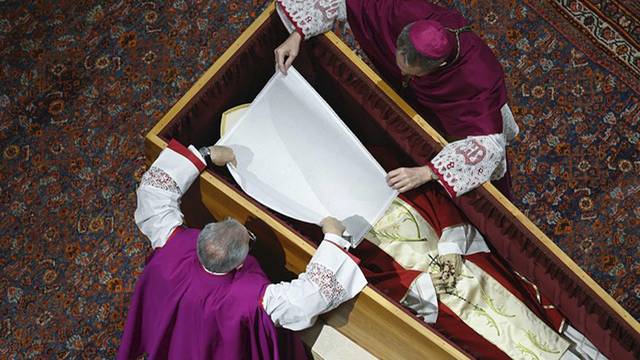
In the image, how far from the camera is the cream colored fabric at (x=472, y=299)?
7.39 feet

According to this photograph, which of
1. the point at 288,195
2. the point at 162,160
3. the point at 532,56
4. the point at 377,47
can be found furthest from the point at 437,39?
the point at 532,56

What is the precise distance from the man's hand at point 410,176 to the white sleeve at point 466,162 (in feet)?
0.11

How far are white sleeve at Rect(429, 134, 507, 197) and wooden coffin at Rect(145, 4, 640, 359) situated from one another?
2.1 inches

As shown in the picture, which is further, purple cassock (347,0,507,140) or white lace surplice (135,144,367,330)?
purple cassock (347,0,507,140)

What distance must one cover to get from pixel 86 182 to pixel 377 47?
1.41 metres

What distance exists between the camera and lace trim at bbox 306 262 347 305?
6.68ft

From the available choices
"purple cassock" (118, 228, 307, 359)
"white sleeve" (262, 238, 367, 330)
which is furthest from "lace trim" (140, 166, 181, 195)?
"white sleeve" (262, 238, 367, 330)

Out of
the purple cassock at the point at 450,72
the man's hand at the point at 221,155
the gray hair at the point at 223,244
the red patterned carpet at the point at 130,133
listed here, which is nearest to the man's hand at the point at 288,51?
the purple cassock at the point at 450,72

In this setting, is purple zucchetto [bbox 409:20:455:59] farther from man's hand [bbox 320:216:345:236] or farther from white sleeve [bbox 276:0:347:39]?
man's hand [bbox 320:216:345:236]

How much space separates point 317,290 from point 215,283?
298 mm

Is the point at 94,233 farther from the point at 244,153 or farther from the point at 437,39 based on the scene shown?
Answer: the point at 437,39

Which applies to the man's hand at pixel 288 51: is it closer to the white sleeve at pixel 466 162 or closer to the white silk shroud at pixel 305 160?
the white silk shroud at pixel 305 160

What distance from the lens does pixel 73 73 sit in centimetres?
317

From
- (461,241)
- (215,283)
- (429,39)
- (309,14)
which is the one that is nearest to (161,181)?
(215,283)
